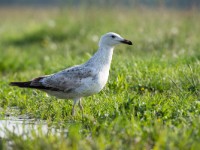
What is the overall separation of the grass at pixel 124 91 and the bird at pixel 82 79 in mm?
219

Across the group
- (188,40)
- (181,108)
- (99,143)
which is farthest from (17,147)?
(188,40)

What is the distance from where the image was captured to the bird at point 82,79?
773 centimetres

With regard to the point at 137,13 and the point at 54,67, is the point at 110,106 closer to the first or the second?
the point at 54,67

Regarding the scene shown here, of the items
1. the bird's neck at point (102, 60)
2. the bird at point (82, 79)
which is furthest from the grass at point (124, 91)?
→ the bird's neck at point (102, 60)

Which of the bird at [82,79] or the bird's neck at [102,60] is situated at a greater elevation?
the bird's neck at [102,60]

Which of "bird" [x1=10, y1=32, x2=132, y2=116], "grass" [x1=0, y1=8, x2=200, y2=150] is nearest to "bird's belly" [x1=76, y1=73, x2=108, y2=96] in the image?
"bird" [x1=10, y1=32, x2=132, y2=116]

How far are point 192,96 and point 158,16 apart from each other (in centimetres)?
847

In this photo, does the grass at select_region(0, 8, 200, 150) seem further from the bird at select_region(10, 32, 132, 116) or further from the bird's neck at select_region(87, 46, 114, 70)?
the bird's neck at select_region(87, 46, 114, 70)

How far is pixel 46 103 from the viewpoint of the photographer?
333 inches

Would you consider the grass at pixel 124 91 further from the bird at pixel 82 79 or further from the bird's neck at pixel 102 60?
the bird's neck at pixel 102 60

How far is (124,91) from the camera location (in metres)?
8.72

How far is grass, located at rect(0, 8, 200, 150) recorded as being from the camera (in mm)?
5879

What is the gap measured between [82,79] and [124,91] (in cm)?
110

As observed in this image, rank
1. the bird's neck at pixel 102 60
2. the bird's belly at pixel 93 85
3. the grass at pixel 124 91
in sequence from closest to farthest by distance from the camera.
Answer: the grass at pixel 124 91, the bird's belly at pixel 93 85, the bird's neck at pixel 102 60
